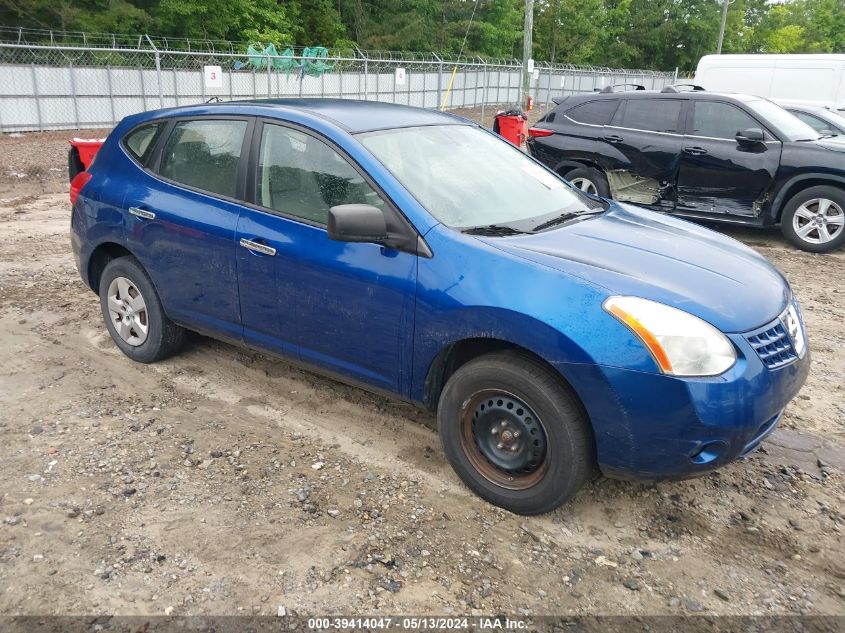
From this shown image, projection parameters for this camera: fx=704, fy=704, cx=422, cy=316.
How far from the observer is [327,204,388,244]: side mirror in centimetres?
316

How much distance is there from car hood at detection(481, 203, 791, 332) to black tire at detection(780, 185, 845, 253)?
5.07 m

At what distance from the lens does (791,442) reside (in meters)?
3.96

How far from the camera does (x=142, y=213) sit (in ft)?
14.3

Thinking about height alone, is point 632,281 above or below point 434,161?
below

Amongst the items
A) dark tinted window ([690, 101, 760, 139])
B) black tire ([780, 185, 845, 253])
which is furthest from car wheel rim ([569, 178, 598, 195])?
black tire ([780, 185, 845, 253])

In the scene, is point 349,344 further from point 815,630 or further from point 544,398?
point 815,630

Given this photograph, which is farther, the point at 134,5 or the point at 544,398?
the point at 134,5

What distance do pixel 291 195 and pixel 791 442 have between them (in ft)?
10.2

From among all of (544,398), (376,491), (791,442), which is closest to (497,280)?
(544,398)

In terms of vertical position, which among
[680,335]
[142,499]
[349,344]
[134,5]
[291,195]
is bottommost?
[142,499]

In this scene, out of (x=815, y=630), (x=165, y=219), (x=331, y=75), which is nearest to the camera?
(x=815, y=630)

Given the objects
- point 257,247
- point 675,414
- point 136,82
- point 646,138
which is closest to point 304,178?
point 257,247

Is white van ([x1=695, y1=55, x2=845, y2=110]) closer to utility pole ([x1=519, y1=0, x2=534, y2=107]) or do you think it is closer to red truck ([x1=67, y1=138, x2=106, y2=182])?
utility pole ([x1=519, y1=0, x2=534, y2=107])

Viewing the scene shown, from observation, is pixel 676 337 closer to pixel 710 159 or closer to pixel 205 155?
pixel 205 155
